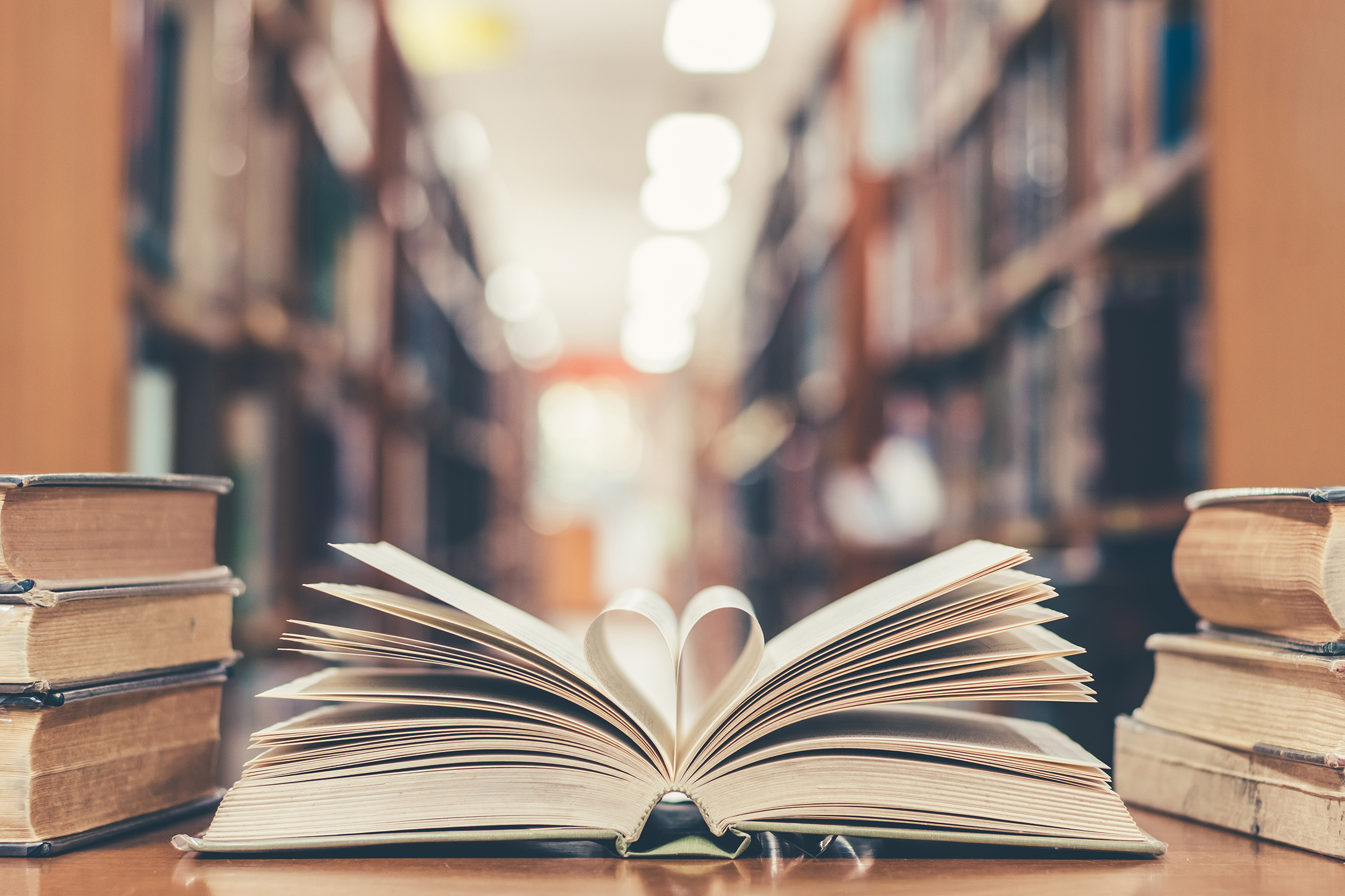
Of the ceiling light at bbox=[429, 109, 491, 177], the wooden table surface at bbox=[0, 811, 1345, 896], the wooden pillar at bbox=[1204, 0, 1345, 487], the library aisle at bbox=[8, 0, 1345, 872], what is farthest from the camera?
the ceiling light at bbox=[429, 109, 491, 177]

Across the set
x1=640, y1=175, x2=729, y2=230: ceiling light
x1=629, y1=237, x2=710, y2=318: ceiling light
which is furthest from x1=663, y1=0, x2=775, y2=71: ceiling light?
x1=629, y1=237, x2=710, y2=318: ceiling light

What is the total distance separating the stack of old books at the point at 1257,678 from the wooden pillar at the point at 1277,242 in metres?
0.28

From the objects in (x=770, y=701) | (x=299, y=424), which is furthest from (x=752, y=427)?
(x=770, y=701)

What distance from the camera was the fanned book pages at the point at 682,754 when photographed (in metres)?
0.48

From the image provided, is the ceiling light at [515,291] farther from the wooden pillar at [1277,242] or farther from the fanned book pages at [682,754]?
the fanned book pages at [682,754]

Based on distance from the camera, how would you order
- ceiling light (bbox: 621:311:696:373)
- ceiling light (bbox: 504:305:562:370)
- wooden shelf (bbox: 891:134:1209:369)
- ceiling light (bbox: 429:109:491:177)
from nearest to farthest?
wooden shelf (bbox: 891:134:1209:369) → ceiling light (bbox: 429:109:491:177) → ceiling light (bbox: 504:305:562:370) → ceiling light (bbox: 621:311:696:373)

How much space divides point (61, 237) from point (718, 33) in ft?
10.5

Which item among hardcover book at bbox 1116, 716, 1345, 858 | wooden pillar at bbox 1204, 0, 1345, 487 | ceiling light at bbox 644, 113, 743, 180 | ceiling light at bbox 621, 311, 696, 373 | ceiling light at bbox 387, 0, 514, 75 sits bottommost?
hardcover book at bbox 1116, 716, 1345, 858

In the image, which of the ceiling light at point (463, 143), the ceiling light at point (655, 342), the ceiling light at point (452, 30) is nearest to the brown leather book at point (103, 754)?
the ceiling light at point (452, 30)

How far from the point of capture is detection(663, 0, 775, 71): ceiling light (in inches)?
140

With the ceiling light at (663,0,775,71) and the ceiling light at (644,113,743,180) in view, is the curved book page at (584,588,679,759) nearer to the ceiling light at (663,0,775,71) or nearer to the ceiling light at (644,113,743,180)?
the ceiling light at (663,0,775,71)

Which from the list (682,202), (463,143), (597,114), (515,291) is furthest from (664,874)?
(515,291)

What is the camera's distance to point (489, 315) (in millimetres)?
5438

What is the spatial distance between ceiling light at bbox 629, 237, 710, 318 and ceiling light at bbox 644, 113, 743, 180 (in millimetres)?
1245
